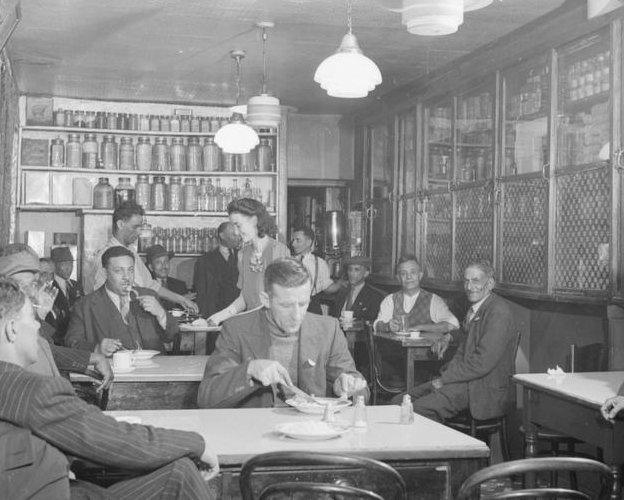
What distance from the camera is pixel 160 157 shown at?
374 inches

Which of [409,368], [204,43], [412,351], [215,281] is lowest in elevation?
[409,368]

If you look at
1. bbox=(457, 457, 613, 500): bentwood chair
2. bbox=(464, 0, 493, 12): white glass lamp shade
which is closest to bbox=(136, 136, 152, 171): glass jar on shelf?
bbox=(464, 0, 493, 12): white glass lamp shade

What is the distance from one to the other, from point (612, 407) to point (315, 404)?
4.40 feet

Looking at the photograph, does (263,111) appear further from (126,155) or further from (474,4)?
(474,4)

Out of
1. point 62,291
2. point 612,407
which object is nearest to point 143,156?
point 62,291

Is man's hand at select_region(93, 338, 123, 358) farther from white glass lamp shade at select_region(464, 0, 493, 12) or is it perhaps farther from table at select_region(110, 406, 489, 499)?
white glass lamp shade at select_region(464, 0, 493, 12)

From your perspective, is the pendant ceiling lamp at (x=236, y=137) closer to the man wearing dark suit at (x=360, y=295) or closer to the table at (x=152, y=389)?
the man wearing dark suit at (x=360, y=295)

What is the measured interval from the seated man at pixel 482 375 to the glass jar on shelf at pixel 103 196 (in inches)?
187

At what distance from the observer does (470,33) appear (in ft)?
22.2

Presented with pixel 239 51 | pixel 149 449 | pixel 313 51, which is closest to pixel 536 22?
pixel 313 51

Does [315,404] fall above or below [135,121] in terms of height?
below

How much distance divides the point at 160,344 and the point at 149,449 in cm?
325

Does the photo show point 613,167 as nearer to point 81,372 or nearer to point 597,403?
point 597,403

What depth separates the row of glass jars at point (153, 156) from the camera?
9.41 metres
